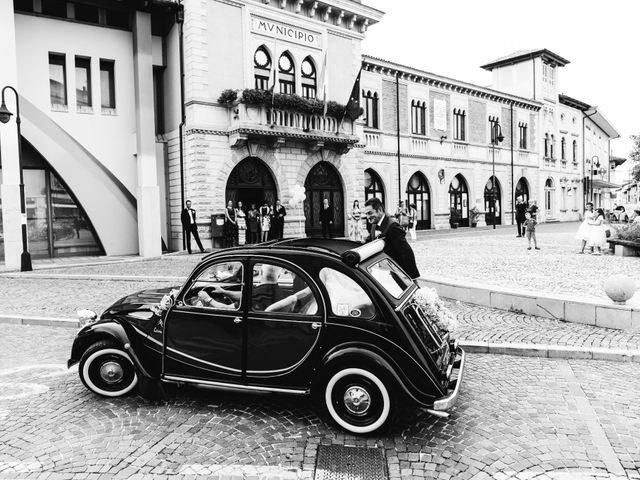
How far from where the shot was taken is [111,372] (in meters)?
4.94

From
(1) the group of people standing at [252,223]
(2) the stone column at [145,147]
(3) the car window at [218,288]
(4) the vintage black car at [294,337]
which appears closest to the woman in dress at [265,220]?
(1) the group of people standing at [252,223]

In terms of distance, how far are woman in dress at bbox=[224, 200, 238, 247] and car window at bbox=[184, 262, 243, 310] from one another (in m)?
15.5

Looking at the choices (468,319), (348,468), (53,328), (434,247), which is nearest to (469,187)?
(434,247)

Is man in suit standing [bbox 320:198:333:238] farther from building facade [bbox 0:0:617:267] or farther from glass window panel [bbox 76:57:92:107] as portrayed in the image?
glass window panel [bbox 76:57:92:107]

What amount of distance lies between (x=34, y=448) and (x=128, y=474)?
953 millimetres

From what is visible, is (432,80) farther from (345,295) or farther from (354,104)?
(345,295)

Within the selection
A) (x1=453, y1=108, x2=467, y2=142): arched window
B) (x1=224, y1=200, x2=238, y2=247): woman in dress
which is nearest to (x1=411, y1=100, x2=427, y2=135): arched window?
(x1=453, y1=108, x2=467, y2=142): arched window

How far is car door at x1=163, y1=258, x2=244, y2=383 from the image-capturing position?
14.7ft

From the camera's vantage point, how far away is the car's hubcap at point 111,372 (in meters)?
4.93

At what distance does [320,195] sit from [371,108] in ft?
24.2

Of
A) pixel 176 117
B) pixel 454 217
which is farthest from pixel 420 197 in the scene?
pixel 176 117

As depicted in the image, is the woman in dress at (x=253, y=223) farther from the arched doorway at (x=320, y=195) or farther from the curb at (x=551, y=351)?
the curb at (x=551, y=351)

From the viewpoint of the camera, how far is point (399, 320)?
13.6ft

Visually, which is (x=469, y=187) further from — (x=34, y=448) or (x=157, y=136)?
(x=34, y=448)
